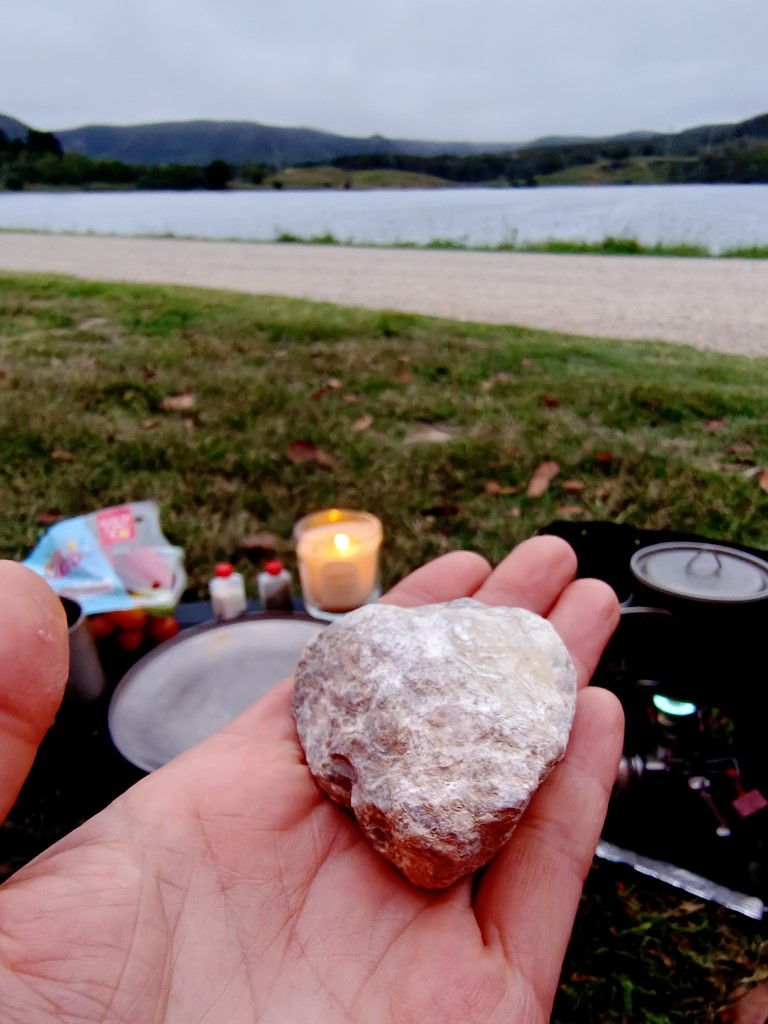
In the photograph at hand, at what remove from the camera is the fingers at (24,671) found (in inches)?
39.2

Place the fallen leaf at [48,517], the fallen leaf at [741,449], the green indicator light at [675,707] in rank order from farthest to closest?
the fallen leaf at [741,449] < the fallen leaf at [48,517] < the green indicator light at [675,707]

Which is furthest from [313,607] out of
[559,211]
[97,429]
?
[559,211]

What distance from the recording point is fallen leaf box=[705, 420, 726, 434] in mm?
3941

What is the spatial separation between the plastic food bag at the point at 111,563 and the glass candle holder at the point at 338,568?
0.38 meters

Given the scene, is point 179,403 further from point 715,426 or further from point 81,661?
point 715,426

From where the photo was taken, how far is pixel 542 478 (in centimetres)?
337

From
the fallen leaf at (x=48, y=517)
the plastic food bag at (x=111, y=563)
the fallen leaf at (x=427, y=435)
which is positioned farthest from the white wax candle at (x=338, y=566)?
the fallen leaf at (x=427, y=435)

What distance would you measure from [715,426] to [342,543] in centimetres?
268

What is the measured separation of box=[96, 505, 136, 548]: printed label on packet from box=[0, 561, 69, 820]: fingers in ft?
3.72

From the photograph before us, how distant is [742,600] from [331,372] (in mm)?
3507

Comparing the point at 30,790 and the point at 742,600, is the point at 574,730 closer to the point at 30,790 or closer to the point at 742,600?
the point at 742,600

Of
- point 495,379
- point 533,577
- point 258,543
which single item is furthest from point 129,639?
point 495,379

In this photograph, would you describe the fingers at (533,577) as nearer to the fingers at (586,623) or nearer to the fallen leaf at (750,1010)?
the fingers at (586,623)

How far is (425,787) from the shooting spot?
3.76 feet
